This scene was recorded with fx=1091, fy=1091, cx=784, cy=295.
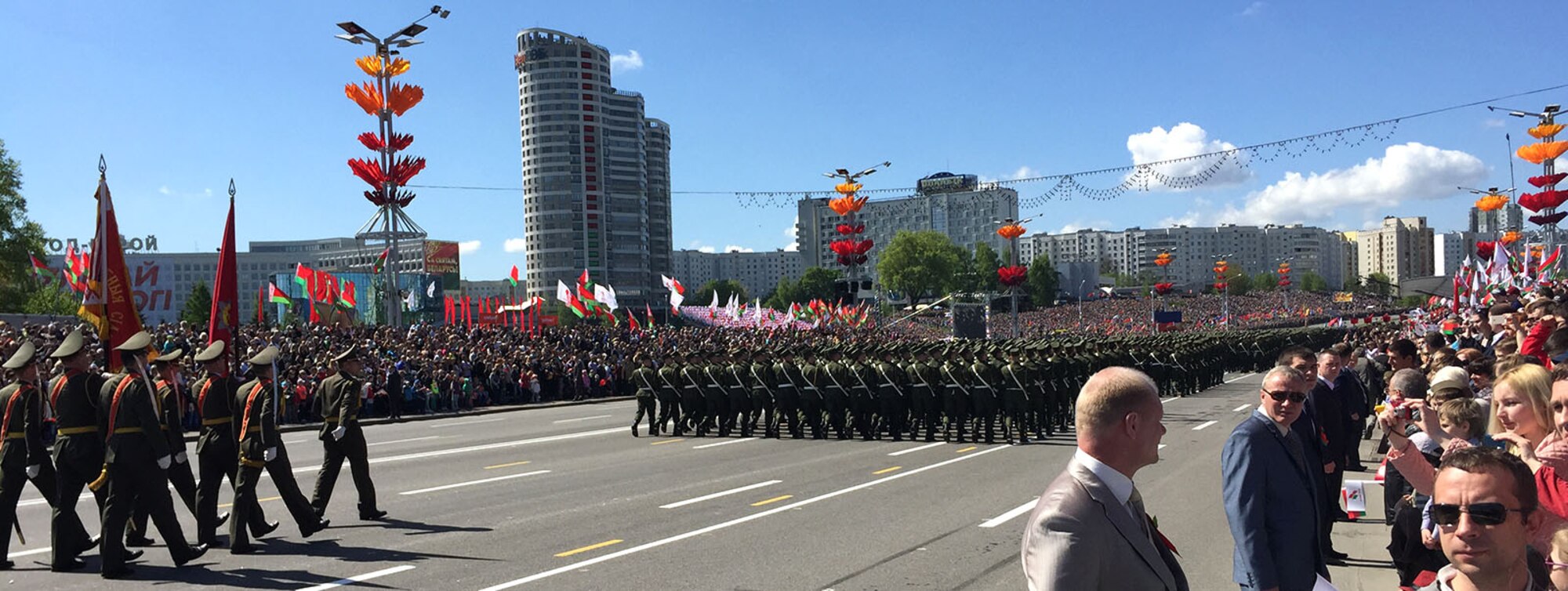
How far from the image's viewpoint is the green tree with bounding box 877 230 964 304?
14725 cm

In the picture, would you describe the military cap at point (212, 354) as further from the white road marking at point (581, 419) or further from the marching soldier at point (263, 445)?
the white road marking at point (581, 419)

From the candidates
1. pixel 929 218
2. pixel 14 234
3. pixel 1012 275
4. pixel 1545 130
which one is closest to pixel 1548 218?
pixel 1545 130

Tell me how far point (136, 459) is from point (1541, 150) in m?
40.5

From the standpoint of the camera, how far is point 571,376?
3484cm

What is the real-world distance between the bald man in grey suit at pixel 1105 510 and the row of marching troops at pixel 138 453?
815cm

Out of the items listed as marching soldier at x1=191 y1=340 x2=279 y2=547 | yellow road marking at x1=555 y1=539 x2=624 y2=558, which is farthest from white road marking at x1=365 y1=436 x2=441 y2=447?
yellow road marking at x1=555 y1=539 x2=624 y2=558

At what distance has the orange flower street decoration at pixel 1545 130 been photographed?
35.7m

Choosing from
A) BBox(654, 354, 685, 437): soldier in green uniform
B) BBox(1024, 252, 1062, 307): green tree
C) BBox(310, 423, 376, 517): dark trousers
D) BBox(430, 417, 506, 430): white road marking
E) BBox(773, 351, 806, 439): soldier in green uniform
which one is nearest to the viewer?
BBox(310, 423, 376, 517): dark trousers

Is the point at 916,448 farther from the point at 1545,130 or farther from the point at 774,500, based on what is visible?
the point at 1545,130

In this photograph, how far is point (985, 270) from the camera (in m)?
162

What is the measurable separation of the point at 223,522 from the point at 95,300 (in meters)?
4.28

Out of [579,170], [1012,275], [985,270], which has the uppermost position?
[579,170]

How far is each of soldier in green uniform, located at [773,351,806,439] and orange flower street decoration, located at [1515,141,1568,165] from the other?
28.8 m

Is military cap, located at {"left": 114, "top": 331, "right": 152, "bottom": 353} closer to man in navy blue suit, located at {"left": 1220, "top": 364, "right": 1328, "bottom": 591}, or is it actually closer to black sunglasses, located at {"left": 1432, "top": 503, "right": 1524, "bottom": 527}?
man in navy blue suit, located at {"left": 1220, "top": 364, "right": 1328, "bottom": 591}
